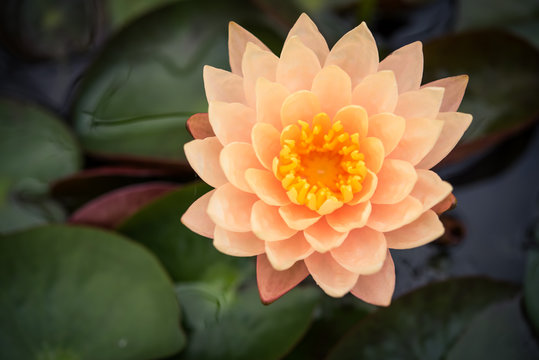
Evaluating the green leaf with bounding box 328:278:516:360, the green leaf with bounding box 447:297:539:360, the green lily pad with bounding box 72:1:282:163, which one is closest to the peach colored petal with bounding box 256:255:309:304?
the green leaf with bounding box 328:278:516:360

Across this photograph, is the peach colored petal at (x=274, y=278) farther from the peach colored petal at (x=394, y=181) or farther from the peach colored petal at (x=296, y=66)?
the peach colored petal at (x=296, y=66)

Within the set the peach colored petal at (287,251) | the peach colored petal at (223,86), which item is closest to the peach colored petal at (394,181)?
the peach colored petal at (287,251)

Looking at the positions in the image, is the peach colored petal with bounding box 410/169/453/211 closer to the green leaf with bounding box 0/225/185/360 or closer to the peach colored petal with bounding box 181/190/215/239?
the peach colored petal with bounding box 181/190/215/239

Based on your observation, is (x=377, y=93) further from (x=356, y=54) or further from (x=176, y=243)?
(x=176, y=243)

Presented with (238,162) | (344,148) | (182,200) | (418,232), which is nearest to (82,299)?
(182,200)

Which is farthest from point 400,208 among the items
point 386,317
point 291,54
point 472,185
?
point 472,185
